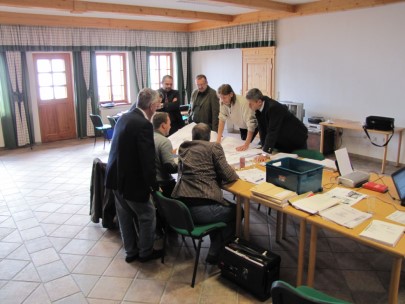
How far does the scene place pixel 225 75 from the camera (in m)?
8.69

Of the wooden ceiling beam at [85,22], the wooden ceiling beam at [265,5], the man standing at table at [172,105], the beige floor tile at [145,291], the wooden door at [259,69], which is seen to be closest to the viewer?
the beige floor tile at [145,291]

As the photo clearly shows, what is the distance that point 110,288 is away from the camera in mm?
2760

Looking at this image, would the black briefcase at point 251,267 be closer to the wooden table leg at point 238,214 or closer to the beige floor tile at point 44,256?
the wooden table leg at point 238,214

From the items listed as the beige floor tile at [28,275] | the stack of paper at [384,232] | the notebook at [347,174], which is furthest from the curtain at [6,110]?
Result: the stack of paper at [384,232]

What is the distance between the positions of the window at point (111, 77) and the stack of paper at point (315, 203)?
689 cm

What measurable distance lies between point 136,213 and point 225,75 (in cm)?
627

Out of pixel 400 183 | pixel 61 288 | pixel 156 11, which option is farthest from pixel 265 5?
pixel 61 288

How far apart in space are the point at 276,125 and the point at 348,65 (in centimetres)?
326

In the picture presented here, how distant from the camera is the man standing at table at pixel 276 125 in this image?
359 centimetres

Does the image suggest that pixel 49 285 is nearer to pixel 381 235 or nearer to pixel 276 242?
pixel 276 242

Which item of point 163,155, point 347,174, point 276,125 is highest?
point 276,125

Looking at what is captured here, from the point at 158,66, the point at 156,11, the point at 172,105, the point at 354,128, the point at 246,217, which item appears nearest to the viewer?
the point at 246,217

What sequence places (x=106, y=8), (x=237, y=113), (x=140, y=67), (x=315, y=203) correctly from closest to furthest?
(x=315, y=203)
(x=237, y=113)
(x=106, y=8)
(x=140, y=67)

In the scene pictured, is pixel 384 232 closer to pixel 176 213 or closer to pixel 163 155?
pixel 176 213
